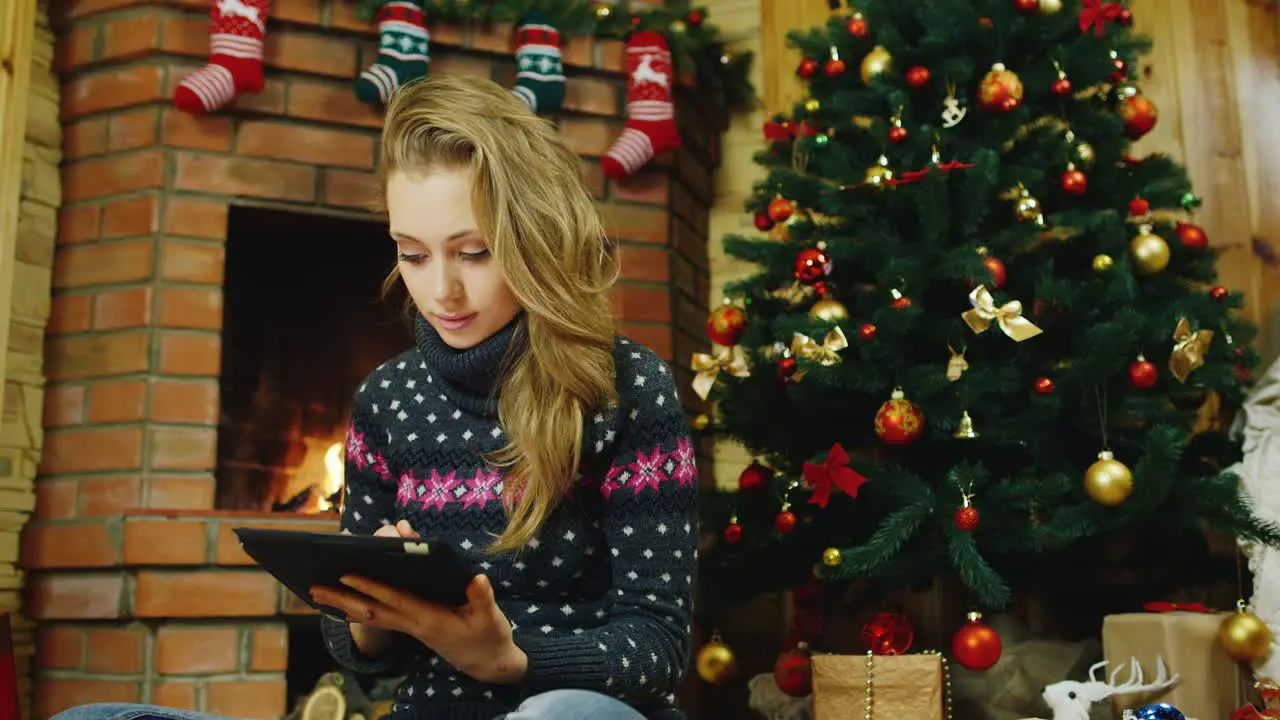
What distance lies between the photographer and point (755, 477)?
2.15 m

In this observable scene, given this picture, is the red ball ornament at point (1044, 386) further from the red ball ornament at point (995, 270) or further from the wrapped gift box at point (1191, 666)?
the wrapped gift box at point (1191, 666)

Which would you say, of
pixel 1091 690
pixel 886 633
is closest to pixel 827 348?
pixel 886 633

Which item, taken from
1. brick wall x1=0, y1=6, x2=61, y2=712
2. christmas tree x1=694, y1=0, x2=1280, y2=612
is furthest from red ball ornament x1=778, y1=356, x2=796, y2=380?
brick wall x1=0, y1=6, x2=61, y2=712

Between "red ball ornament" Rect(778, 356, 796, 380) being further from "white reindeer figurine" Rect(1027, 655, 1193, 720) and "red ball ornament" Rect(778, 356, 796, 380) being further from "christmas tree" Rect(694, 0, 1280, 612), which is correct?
"white reindeer figurine" Rect(1027, 655, 1193, 720)

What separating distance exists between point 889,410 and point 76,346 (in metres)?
1.52

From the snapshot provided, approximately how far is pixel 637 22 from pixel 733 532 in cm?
112

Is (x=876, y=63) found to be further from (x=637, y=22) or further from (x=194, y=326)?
(x=194, y=326)

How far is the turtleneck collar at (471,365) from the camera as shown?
3.67 feet

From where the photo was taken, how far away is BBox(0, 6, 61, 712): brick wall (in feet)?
7.30

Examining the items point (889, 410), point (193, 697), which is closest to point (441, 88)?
point (889, 410)

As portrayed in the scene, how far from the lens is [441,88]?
1135mm

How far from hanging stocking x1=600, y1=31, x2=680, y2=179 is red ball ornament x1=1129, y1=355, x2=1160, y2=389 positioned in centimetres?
103

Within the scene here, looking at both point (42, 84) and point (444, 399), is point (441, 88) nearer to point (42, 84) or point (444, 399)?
point (444, 399)

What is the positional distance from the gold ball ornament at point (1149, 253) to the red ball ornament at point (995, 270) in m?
0.25
